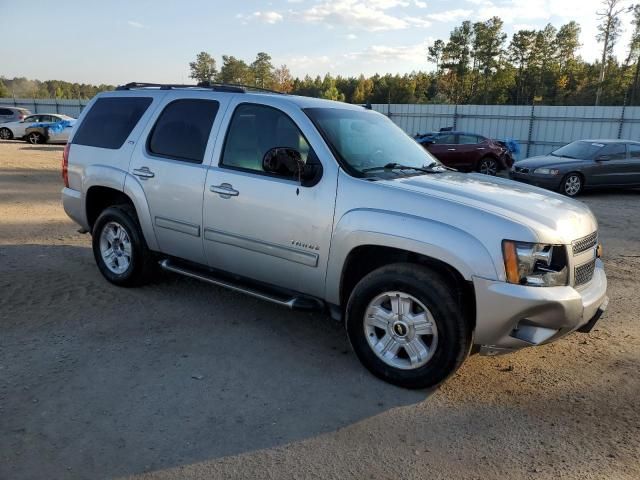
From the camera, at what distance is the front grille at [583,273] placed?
3.37 meters

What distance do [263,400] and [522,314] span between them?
1.69 m

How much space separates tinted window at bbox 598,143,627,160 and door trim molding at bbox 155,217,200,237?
12.1 metres

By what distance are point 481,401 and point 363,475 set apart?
114cm

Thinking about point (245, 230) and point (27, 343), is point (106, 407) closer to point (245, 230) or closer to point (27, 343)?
point (27, 343)

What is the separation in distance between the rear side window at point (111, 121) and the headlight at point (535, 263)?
12.1 feet

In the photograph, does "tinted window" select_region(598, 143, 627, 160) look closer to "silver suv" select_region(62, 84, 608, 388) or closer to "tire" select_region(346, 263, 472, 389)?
"silver suv" select_region(62, 84, 608, 388)

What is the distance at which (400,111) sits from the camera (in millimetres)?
28406

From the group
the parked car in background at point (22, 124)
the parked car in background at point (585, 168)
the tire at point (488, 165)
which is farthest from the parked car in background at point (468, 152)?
the parked car in background at point (22, 124)

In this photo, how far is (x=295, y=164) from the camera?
12.5ft

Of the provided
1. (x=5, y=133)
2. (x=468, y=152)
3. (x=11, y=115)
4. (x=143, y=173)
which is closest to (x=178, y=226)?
(x=143, y=173)

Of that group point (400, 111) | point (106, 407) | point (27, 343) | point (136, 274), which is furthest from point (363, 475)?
point (400, 111)

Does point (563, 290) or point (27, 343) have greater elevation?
point (563, 290)

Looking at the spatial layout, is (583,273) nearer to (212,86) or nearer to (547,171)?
(212,86)

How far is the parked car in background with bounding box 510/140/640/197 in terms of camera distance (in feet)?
42.1
